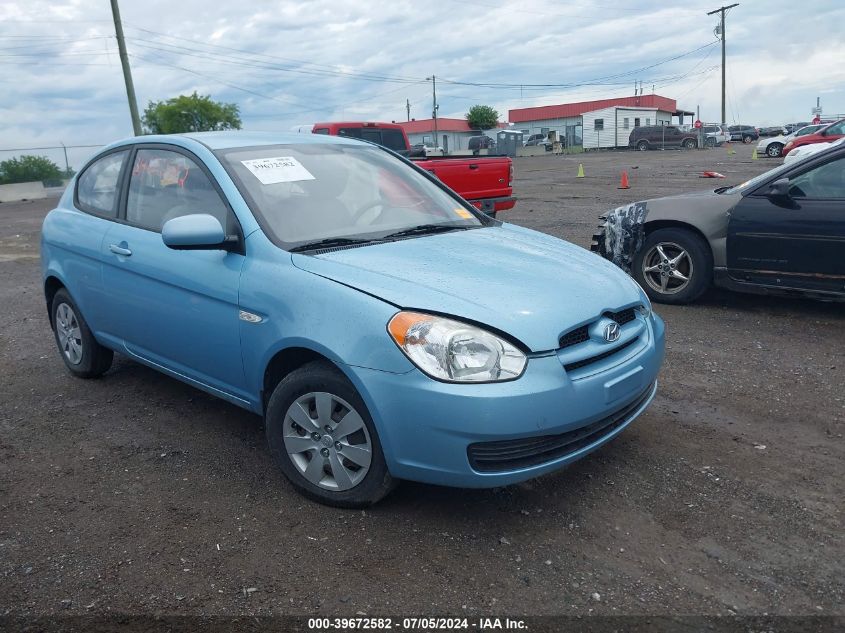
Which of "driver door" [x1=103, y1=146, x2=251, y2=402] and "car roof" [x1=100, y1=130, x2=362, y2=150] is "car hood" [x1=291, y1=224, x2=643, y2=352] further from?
"car roof" [x1=100, y1=130, x2=362, y2=150]

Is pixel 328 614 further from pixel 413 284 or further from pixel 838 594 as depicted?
pixel 838 594

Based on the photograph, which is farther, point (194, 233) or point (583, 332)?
point (194, 233)

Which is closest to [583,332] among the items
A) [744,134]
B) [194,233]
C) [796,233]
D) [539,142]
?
[194,233]

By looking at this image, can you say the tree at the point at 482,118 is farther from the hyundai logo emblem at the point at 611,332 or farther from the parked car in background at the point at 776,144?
the hyundai logo emblem at the point at 611,332

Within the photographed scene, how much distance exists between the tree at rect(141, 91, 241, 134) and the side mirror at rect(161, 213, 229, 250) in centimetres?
6456

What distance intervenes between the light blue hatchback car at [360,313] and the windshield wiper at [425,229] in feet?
0.05

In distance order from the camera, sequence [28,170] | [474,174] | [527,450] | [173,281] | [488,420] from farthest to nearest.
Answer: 1. [28,170]
2. [474,174]
3. [173,281]
4. [527,450]
5. [488,420]

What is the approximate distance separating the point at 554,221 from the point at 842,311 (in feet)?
Result: 23.6

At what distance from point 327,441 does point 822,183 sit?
15.8 feet

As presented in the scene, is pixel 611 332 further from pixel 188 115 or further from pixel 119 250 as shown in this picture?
pixel 188 115

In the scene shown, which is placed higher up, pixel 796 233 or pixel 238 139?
pixel 238 139

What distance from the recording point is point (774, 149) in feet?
114

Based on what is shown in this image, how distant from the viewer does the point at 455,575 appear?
9.25 feet

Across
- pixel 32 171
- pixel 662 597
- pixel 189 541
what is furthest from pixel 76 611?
pixel 32 171
